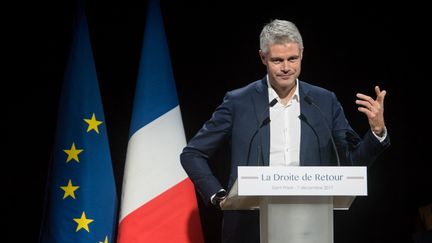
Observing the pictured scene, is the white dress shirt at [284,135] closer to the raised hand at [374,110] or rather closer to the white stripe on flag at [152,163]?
the raised hand at [374,110]

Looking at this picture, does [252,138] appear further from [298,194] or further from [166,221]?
[166,221]

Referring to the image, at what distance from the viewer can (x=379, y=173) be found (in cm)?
405

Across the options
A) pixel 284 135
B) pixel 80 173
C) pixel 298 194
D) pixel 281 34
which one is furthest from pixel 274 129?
pixel 80 173

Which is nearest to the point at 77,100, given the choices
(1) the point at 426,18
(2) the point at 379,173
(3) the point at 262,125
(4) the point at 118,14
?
(4) the point at 118,14

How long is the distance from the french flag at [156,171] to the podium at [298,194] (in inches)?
53.0

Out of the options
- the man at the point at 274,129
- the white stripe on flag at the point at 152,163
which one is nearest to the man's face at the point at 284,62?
the man at the point at 274,129

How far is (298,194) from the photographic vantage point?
2.22m

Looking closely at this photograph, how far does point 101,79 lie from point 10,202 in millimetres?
882

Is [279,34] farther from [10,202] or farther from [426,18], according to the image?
[10,202]

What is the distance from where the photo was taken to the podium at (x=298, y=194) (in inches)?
87.0

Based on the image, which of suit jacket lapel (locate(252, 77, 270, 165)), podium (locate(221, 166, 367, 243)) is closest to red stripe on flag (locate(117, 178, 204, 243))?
suit jacket lapel (locate(252, 77, 270, 165))

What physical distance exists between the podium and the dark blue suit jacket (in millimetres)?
473

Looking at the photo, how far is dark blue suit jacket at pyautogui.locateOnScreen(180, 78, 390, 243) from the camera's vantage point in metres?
2.83

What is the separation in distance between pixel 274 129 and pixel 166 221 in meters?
1.06
